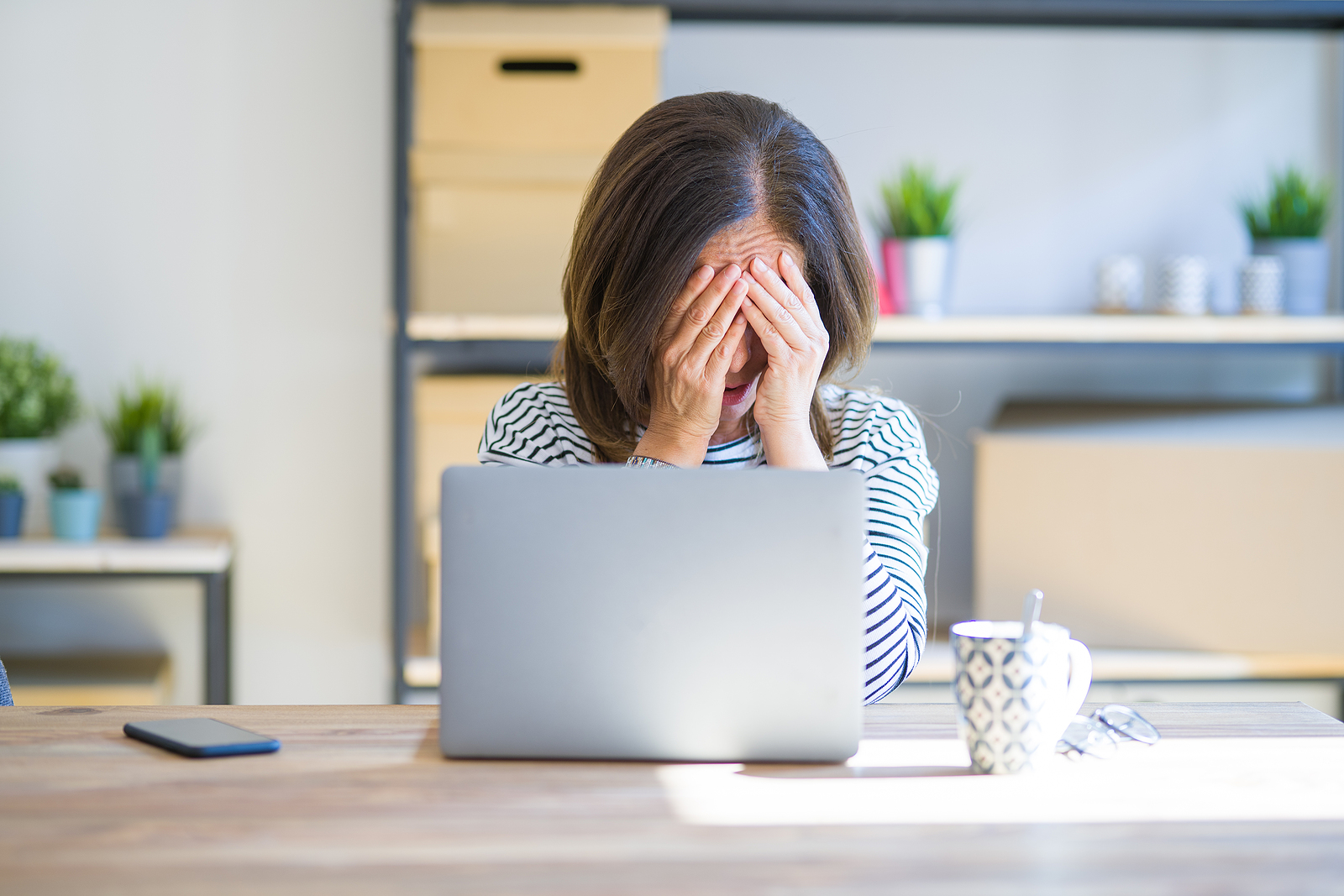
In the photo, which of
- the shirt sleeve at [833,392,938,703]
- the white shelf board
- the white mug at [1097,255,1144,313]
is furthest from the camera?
the white mug at [1097,255,1144,313]

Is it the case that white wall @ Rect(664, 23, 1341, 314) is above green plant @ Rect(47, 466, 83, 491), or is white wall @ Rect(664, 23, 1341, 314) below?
above

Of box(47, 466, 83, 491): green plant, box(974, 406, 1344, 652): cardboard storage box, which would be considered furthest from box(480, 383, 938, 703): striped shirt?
box(47, 466, 83, 491): green plant

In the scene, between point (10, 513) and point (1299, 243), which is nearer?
point (10, 513)

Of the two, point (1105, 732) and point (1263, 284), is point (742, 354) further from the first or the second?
point (1263, 284)

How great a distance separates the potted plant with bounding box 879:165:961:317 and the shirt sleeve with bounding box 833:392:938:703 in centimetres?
72

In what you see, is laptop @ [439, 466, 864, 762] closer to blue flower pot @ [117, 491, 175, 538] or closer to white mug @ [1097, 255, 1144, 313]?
blue flower pot @ [117, 491, 175, 538]

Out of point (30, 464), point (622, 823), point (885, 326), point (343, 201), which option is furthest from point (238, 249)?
point (622, 823)

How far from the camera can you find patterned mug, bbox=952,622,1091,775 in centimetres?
79

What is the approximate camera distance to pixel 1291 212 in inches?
83.7

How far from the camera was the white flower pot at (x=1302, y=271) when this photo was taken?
2111 mm

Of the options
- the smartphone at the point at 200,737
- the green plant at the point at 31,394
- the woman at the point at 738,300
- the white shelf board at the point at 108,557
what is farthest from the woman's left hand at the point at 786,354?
the green plant at the point at 31,394

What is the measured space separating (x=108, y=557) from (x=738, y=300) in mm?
1268

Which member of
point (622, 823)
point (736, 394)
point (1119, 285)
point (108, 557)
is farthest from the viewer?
point (1119, 285)

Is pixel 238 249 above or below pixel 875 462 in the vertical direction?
above
